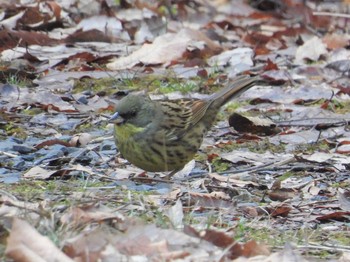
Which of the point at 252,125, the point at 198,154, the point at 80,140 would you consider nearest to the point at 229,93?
the point at 252,125

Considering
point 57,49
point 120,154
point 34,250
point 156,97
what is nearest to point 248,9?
point 57,49

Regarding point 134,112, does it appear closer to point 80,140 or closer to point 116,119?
point 116,119

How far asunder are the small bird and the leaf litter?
16 centimetres

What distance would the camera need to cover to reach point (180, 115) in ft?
23.1

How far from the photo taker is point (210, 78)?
9.24 metres

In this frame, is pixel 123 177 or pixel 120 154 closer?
pixel 123 177

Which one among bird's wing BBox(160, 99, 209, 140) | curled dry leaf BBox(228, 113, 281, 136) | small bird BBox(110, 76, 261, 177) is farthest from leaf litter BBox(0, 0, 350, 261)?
bird's wing BBox(160, 99, 209, 140)

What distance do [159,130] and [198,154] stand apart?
0.57 meters

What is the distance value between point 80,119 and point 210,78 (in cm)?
184

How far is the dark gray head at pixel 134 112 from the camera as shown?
21.5ft

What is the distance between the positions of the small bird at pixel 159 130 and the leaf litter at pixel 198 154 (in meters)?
0.16

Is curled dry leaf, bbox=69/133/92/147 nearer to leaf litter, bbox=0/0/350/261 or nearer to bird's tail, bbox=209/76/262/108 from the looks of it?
leaf litter, bbox=0/0/350/261

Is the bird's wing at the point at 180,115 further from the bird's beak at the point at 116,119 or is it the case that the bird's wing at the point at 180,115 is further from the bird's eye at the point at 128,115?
the bird's beak at the point at 116,119

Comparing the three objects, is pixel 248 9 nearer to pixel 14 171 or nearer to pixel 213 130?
pixel 213 130
